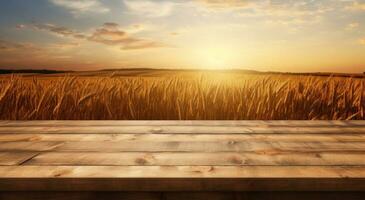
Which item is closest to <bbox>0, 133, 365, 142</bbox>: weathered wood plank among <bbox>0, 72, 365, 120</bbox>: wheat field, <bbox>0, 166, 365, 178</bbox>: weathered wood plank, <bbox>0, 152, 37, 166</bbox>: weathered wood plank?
<bbox>0, 152, 37, 166</bbox>: weathered wood plank

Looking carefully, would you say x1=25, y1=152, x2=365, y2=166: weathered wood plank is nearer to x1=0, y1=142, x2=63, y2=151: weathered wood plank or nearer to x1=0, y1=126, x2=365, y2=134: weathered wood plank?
x1=0, y1=142, x2=63, y2=151: weathered wood plank

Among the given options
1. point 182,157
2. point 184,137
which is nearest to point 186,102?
point 184,137

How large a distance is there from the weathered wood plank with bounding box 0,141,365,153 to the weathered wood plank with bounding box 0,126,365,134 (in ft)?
0.98

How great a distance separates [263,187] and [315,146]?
0.60 m

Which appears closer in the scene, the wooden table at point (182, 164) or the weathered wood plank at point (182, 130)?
the wooden table at point (182, 164)

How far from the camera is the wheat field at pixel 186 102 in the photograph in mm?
3592

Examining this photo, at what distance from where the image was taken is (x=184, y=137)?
6.53 feet

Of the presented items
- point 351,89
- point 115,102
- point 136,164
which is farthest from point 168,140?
point 351,89

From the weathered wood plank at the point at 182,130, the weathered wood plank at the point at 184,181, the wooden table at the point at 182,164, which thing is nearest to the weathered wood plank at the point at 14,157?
the wooden table at the point at 182,164

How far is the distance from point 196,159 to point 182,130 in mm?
672

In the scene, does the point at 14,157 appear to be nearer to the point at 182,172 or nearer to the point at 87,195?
the point at 87,195

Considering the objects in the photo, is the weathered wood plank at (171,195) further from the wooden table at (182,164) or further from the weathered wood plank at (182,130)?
the weathered wood plank at (182,130)

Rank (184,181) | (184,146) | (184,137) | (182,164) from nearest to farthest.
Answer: (184,181)
(182,164)
(184,146)
(184,137)

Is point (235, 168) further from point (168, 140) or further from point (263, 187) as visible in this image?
point (168, 140)
